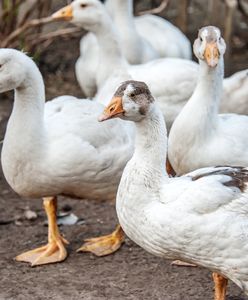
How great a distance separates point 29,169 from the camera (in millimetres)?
5113

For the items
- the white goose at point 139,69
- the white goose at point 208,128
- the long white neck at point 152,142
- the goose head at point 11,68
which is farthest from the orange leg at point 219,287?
the white goose at point 139,69

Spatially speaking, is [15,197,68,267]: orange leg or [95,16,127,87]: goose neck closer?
[15,197,68,267]: orange leg

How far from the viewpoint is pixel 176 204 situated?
160 inches

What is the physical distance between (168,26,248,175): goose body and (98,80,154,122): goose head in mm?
983

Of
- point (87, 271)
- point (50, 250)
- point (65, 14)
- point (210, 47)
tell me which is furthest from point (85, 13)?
point (87, 271)

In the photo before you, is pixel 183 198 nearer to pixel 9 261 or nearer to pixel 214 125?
pixel 214 125

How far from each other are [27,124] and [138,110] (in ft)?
3.80

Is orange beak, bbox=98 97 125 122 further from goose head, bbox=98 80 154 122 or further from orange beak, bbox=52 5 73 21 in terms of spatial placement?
orange beak, bbox=52 5 73 21

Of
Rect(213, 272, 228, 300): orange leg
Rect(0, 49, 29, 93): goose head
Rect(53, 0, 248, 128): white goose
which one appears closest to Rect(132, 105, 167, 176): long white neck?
Rect(213, 272, 228, 300): orange leg

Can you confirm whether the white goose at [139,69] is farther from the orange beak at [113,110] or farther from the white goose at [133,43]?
the orange beak at [113,110]

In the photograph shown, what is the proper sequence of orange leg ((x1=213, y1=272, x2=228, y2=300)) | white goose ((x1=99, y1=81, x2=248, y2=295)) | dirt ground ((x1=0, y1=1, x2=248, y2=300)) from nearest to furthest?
white goose ((x1=99, y1=81, x2=248, y2=295))
orange leg ((x1=213, y1=272, x2=228, y2=300))
dirt ground ((x1=0, y1=1, x2=248, y2=300))

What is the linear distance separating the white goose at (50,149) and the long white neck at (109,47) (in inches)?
63.1

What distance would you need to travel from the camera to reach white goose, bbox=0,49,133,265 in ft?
16.7

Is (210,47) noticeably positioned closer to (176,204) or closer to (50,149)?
Result: (50,149)
